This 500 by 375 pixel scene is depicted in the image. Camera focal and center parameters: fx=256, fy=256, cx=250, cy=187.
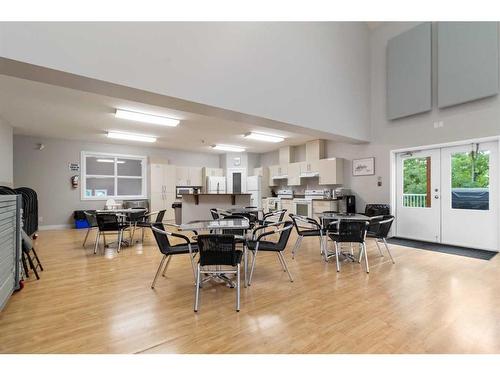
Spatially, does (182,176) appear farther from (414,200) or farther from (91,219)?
(414,200)

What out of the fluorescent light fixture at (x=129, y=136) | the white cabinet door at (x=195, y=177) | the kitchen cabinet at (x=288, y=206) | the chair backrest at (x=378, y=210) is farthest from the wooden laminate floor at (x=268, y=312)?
the white cabinet door at (x=195, y=177)

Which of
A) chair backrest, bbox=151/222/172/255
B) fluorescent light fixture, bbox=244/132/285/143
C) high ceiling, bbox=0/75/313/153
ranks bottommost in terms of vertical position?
chair backrest, bbox=151/222/172/255

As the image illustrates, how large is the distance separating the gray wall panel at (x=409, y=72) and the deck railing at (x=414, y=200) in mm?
1914

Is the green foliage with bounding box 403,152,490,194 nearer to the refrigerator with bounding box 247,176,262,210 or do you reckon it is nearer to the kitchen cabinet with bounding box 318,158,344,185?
the kitchen cabinet with bounding box 318,158,344,185

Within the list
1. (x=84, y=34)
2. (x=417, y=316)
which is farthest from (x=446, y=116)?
(x=84, y=34)

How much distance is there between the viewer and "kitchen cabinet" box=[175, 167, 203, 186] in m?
10.0

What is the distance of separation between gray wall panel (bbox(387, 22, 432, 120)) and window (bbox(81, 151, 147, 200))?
8340 mm

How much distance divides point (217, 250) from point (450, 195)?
537cm

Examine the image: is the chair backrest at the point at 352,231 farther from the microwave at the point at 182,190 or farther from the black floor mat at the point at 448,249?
the microwave at the point at 182,190

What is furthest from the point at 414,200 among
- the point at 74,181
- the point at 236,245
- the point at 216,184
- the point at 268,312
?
the point at 74,181

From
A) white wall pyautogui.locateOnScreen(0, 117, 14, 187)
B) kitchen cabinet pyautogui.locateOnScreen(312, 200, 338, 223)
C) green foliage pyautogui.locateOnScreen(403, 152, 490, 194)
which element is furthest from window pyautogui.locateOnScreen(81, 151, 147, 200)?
green foliage pyautogui.locateOnScreen(403, 152, 490, 194)

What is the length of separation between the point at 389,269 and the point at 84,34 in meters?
5.19

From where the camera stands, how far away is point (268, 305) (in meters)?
2.64
